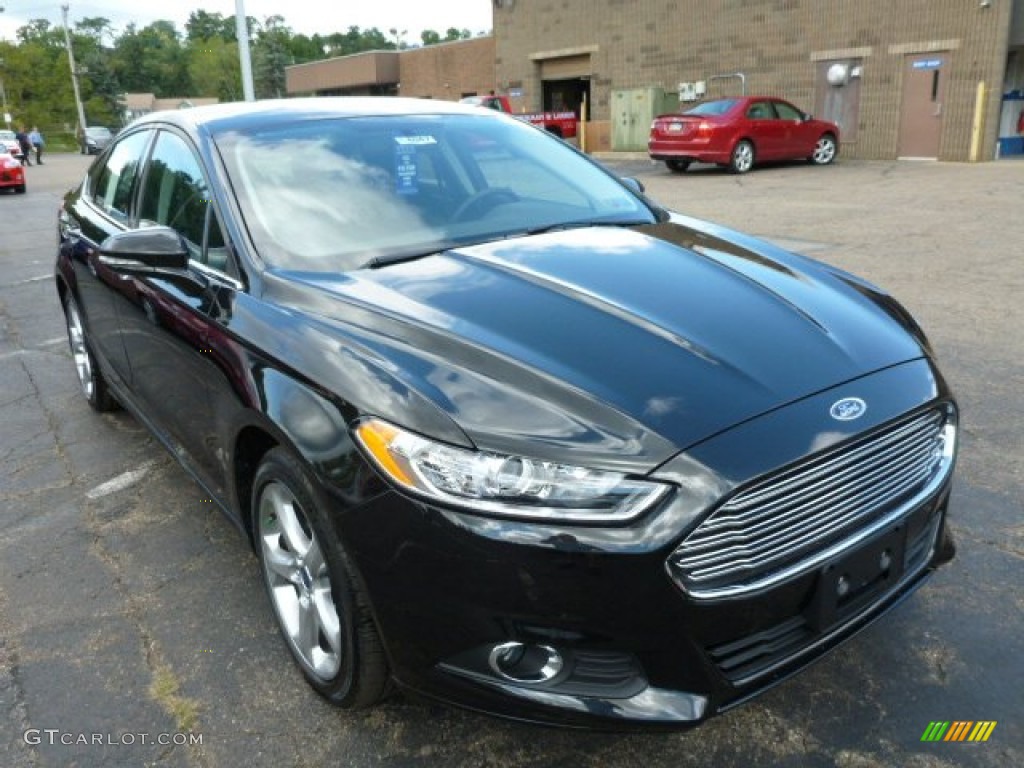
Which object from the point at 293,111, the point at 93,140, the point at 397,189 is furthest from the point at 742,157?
the point at 93,140

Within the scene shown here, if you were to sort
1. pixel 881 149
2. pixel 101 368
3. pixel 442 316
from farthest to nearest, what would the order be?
pixel 881 149 → pixel 101 368 → pixel 442 316

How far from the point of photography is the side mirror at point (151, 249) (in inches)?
113

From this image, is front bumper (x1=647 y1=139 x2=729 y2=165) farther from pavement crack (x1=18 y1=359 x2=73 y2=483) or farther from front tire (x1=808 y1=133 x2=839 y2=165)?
pavement crack (x1=18 y1=359 x2=73 y2=483)

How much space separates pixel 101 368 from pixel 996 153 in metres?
21.2

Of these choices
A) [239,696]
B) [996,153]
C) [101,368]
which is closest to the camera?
[239,696]

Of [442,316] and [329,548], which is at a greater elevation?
[442,316]

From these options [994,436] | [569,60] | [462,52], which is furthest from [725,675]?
[462,52]

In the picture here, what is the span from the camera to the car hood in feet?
6.32

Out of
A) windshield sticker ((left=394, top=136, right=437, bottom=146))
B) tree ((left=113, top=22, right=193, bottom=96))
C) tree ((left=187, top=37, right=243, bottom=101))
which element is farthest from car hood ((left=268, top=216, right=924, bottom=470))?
tree ((left=113, top=22, right=193, bottom=96))

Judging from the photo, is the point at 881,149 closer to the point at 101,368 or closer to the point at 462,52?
the point at 101,368

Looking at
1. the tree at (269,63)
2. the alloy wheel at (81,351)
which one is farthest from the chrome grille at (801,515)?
the tree at (269,63)

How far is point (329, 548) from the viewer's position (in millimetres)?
2131

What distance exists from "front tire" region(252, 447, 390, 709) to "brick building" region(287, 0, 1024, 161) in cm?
2118

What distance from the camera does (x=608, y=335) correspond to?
225 cm
